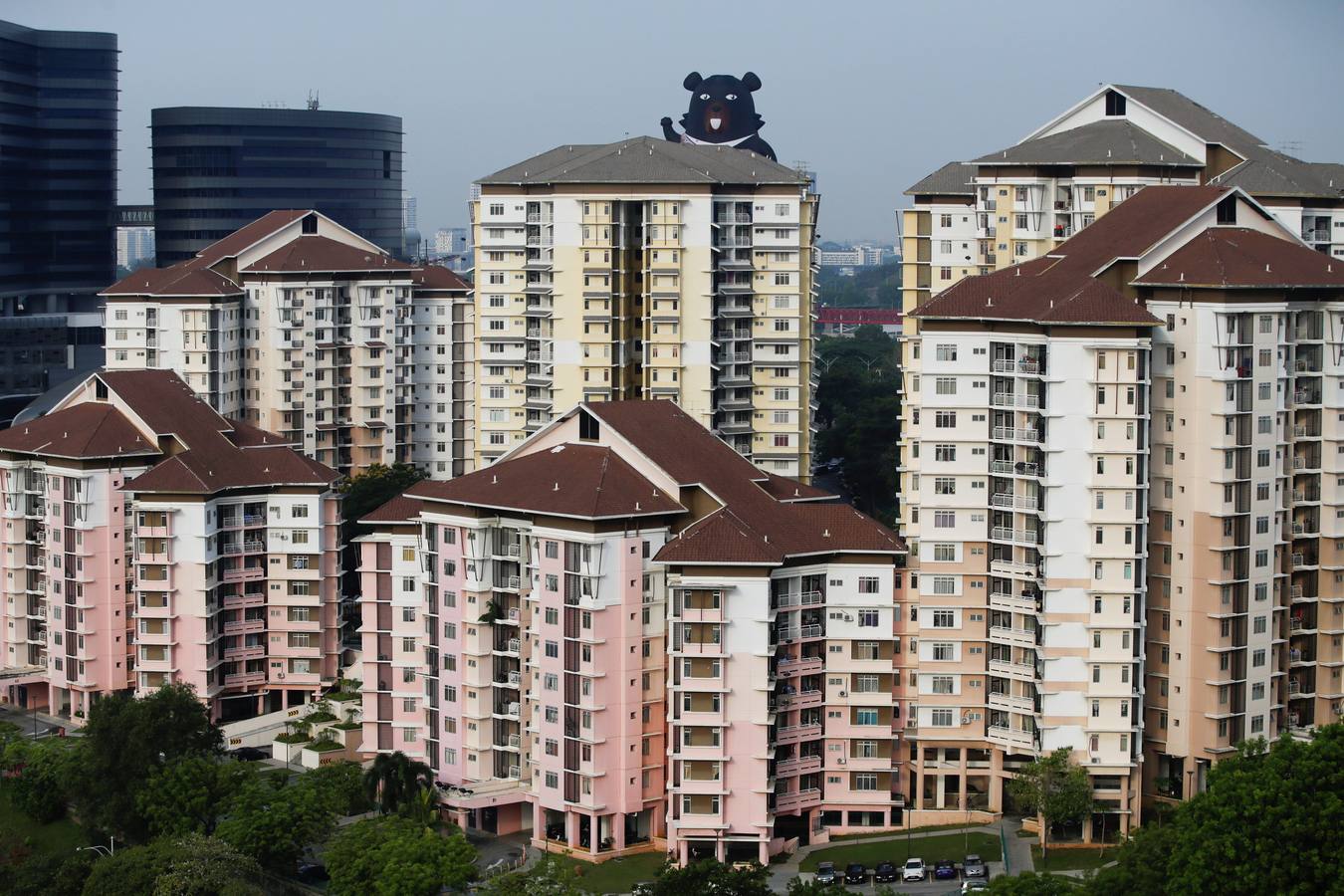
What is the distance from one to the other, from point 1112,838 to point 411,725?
Answer: 27.2 meters

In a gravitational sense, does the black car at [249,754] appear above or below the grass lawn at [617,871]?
above

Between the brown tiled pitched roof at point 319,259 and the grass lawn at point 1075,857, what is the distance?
6708 cm

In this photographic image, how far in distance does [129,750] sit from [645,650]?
65.5 ft

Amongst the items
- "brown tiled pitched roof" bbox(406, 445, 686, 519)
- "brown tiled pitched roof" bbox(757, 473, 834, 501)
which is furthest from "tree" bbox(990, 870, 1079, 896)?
"brown tiled pitched roof" bbox(757, 473, 834, 501)

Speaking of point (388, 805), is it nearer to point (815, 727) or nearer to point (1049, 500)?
point (815, 727)

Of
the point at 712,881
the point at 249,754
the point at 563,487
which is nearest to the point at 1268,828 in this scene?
the point at 712,881

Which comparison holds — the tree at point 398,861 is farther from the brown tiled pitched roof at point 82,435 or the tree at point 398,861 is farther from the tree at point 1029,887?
the brown tiled pitched roof at point 82,435

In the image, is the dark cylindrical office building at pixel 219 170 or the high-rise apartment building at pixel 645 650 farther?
the dark cylindrical office building at pixel 219 170

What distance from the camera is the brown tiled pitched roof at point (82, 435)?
107375 mm

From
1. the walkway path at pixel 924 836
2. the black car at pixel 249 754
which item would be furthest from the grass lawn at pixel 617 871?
the black car at pixel 249 754

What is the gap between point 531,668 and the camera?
90375mm

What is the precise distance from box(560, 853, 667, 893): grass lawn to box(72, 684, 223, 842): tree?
16.4 metres

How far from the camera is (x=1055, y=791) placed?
86.1m

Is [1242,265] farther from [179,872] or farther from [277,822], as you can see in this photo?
[179,872]
